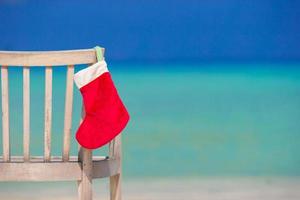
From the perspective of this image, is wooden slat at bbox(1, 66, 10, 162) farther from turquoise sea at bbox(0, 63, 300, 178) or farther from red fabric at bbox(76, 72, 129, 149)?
turquoise sea at bbox(0, 63, 300, 178)

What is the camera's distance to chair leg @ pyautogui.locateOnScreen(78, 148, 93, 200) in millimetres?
2559

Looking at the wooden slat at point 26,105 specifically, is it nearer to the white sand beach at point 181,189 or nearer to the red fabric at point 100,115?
the red fabric at point 100,115

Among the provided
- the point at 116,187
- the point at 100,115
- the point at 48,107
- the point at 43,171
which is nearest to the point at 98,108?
the point at 100,115

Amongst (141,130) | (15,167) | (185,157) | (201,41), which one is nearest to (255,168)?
(185,157)

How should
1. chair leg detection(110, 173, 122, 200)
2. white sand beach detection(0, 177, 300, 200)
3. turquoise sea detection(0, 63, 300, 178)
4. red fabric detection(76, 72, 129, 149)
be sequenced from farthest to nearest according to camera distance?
turquoise sea detection(0, 63, 300, 178)
white sand beach detection(0, 177, 300, 200)
chair leg detection(110, 173, 122, 200)
red fabric detection(76, 72, 129, 149)

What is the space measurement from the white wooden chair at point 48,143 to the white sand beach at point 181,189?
106 cm

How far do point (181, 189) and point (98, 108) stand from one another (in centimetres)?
144

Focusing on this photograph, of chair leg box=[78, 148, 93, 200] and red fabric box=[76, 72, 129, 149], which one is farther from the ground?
red fabric box=[76, 72, 129, 149]

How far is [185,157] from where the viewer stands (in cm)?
444

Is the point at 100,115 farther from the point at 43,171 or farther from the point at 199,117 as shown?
the point at 199,117

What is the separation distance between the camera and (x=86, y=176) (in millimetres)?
2574

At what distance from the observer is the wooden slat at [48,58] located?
98.3 inches

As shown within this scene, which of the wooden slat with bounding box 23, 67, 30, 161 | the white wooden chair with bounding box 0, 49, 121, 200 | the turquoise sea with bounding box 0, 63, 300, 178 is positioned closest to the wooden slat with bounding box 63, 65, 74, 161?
the white wooden chair with bounding box 0, 49, 121, 200

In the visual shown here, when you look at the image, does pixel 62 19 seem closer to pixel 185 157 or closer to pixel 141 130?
pixel 141 130
